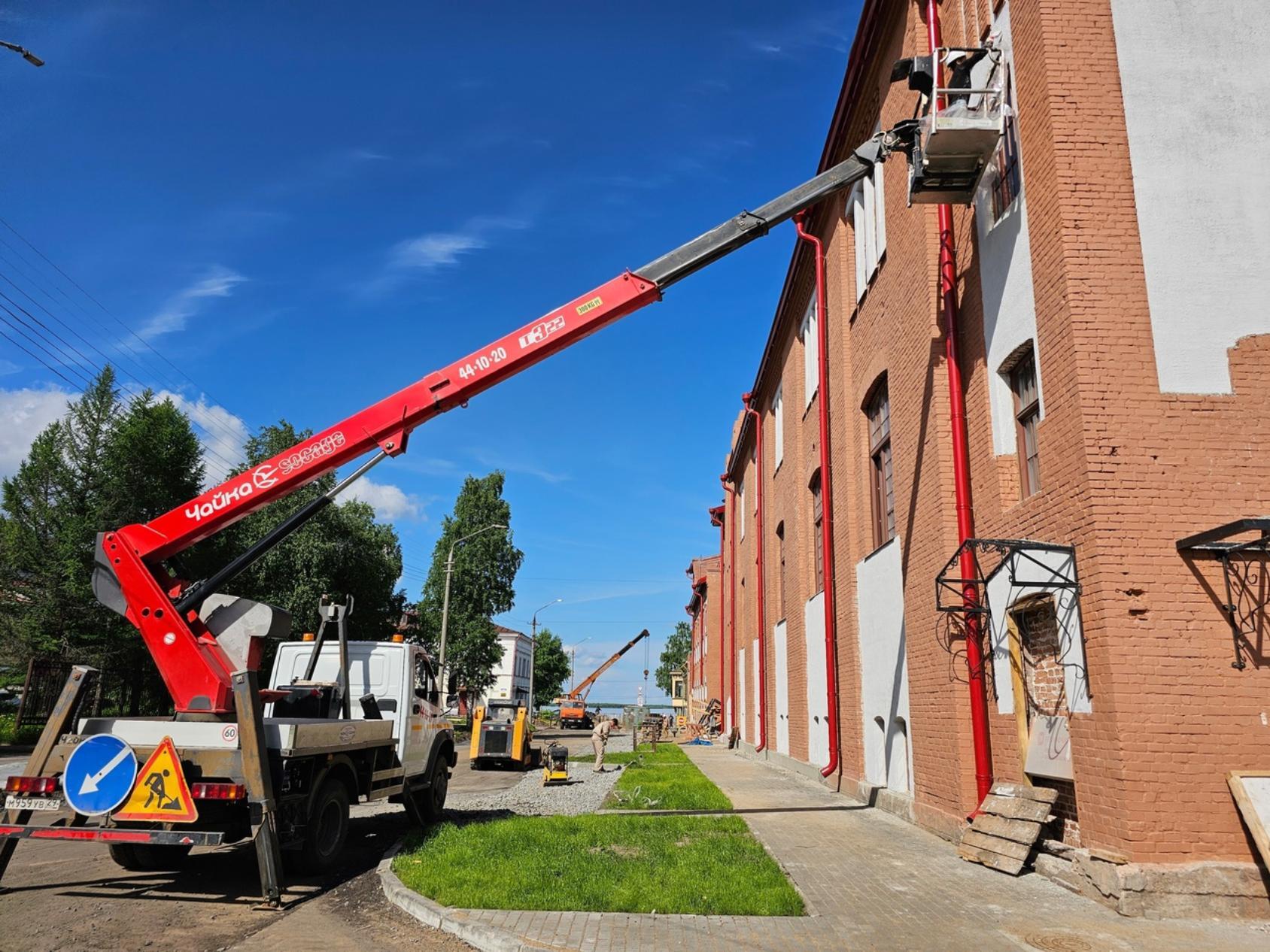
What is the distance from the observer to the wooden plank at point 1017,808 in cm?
824

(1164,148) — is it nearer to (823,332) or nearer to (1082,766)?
(1082,766)

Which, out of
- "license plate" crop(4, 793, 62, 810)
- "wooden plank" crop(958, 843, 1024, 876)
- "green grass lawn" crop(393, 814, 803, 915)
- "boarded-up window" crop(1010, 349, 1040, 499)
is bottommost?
A: "green grass lawn" crop(393, 814, 803, 915)

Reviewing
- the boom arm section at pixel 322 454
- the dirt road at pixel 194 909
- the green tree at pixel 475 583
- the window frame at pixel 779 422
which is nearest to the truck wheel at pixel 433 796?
the dirt road at pixel 194 909

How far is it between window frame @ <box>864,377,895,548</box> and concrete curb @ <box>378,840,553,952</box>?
29.2 feet

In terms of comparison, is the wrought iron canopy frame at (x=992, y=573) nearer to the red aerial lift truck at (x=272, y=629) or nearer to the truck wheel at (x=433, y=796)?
the red aerial lift truck at (x=272, y=629)

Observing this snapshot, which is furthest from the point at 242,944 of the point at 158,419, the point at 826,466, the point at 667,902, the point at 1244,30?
the point at 158,419

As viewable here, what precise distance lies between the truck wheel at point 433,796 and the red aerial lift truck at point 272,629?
2.13 feet

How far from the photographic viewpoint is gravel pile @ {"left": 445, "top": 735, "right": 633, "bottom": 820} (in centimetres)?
1395

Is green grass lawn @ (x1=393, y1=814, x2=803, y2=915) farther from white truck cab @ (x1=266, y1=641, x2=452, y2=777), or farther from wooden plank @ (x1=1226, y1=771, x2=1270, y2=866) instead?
wooden plank @ (x1=1226, y1=771, x2=1270, y2=866)

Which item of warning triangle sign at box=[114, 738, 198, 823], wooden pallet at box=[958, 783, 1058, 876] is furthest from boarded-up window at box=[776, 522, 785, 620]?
warning triangle sign at box=[114, 738, 198, 823]

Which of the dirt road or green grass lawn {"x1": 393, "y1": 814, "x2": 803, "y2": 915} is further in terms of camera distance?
green grass lawn {"x1": 393, "y1": 814, "x2": 803, "y2": 915}

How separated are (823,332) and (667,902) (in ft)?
42.3

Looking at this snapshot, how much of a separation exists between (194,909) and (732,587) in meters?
30.6

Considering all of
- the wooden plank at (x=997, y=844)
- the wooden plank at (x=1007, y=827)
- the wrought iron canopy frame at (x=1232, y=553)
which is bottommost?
the wooden plank at (x=997, y=844)
